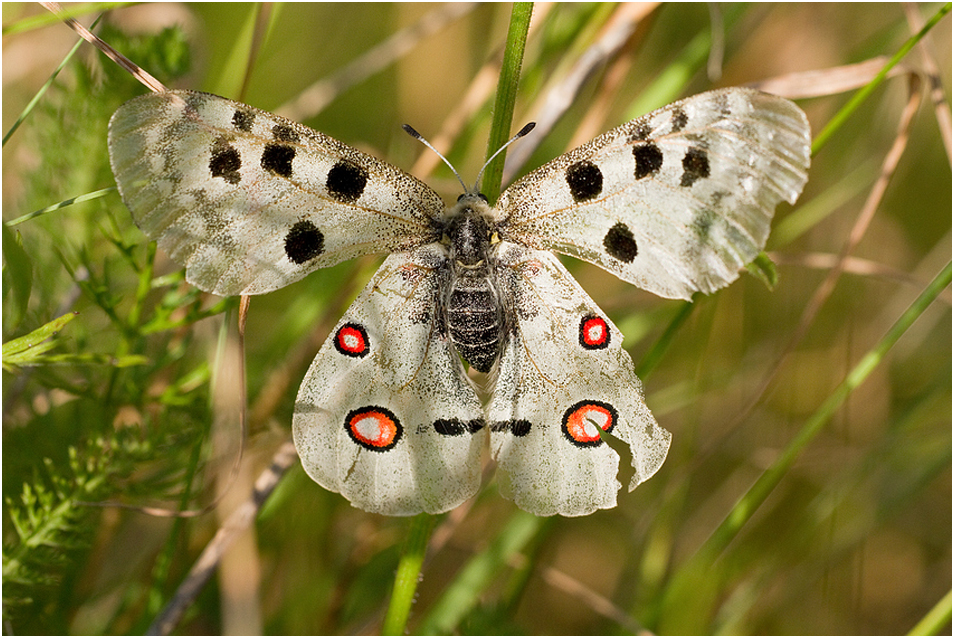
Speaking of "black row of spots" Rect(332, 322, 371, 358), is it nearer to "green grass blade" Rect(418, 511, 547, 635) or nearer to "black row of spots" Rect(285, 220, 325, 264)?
"black row of spots" Rect(285, 220, 325, 264)

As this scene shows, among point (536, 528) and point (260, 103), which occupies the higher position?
point (260, 103)

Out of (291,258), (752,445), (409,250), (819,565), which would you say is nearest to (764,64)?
(752,445)

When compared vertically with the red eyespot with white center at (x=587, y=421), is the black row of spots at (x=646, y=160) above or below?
above

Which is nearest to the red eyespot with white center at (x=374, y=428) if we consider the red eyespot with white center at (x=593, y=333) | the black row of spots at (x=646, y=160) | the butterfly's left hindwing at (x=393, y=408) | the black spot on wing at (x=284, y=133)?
Answer: the butterfly's left hindwing at (x=393, y=408)

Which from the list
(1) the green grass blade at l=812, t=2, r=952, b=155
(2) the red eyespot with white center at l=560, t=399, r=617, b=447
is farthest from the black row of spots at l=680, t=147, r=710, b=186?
(2) the red eyespot with white center at l=560, t=399, r=617, b=447

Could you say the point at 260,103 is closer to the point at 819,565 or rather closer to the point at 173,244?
the point at 173,244

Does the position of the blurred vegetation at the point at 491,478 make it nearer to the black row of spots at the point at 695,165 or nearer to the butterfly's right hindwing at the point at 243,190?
the butterfly's right hindwing at the point at 243,190
